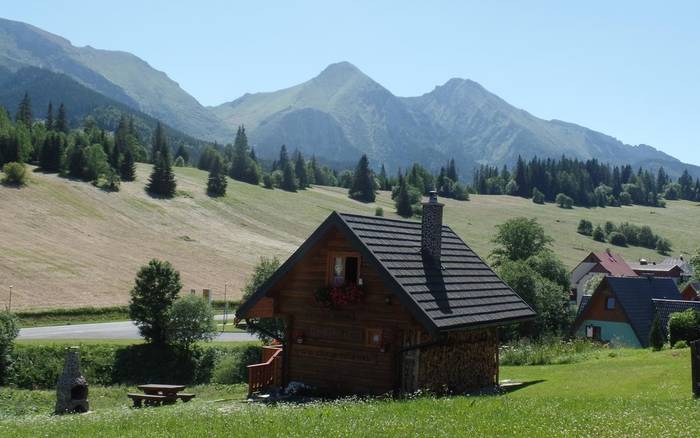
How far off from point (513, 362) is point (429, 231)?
1306 cm

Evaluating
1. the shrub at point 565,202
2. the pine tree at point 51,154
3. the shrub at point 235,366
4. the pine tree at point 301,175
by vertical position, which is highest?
the pine tree at point 301,175

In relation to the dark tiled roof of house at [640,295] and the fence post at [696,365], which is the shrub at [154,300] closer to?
the fence post at [696,365]

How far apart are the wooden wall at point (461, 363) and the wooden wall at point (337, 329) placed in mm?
1214

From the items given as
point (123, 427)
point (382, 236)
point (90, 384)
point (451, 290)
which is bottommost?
point (90, 384)

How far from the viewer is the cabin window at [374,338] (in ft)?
74.3

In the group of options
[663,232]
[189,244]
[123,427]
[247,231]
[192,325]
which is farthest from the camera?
[663,232]

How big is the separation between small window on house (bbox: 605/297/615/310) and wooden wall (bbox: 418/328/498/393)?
91.7 ft

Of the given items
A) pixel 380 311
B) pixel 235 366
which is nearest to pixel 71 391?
pixel 380 311

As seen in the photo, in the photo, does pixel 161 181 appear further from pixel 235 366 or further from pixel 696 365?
pixel 696 365

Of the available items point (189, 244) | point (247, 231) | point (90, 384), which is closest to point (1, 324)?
point (90, 384)

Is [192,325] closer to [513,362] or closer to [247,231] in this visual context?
[513,362]

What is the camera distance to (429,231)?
83.4 feet

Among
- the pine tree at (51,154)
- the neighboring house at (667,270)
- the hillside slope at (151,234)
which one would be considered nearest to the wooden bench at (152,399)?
the hillside slope at (151,234)

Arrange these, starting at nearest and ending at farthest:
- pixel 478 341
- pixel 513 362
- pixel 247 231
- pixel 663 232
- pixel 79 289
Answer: pixel 478 341, pixel 513 362, pixel 79 289, pixel 247 231, pixel 663 232
